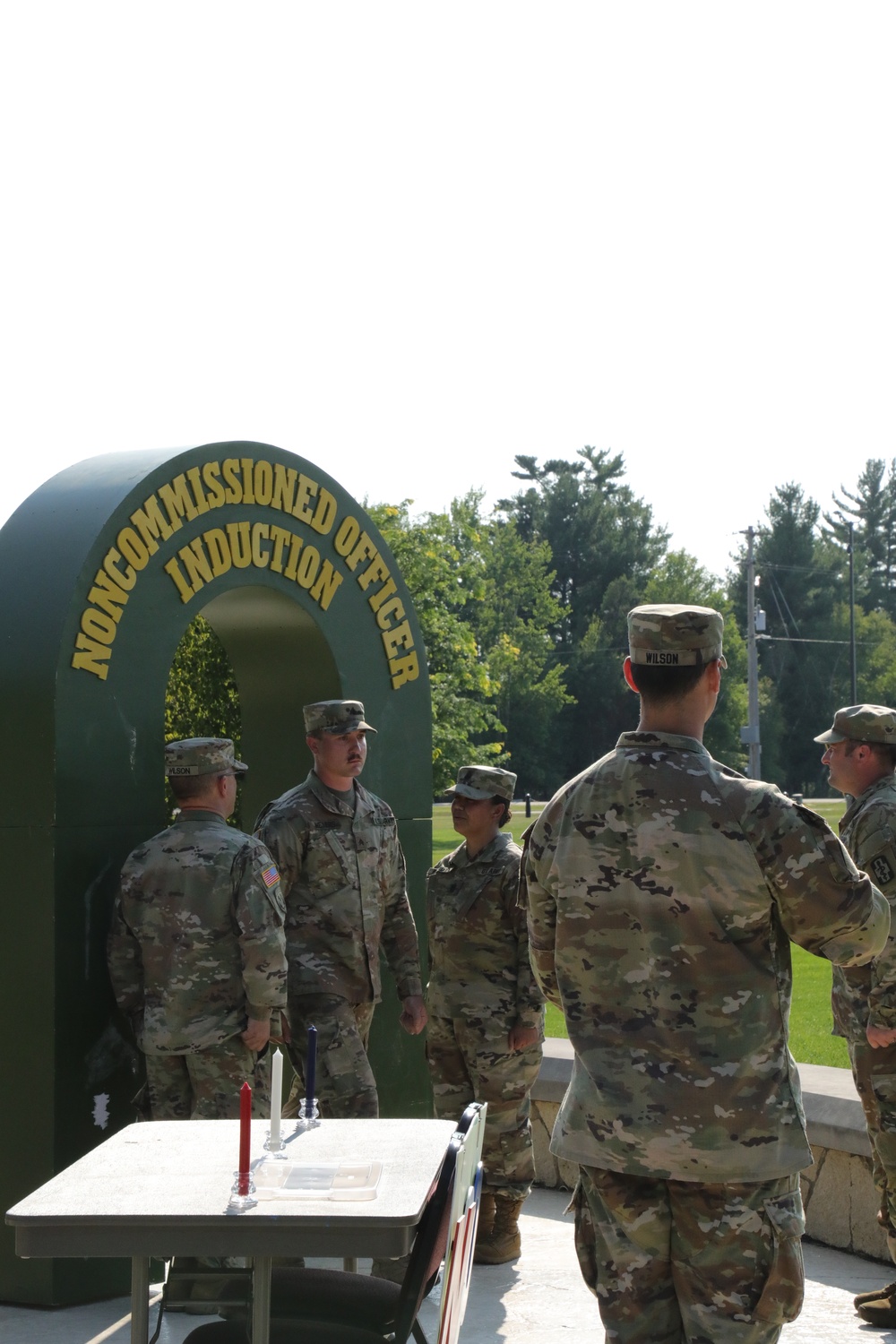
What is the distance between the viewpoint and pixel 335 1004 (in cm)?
598

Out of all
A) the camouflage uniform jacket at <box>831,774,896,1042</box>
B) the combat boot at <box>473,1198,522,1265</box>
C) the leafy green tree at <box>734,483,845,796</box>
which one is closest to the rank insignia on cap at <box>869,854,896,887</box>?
the camouflage uniform jacket at <box>831,774,896,1042</box>

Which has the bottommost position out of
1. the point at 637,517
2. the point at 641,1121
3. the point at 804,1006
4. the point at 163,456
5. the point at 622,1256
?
the point at 804,1006

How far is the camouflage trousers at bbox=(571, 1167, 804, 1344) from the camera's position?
3178 millimetres

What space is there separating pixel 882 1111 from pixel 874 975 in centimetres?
48

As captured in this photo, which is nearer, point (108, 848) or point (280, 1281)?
point (280, 1281)

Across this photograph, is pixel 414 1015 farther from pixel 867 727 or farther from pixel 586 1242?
pixel 586 1242

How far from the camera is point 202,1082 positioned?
18.1 feet

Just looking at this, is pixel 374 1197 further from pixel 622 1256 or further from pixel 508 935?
pixel 508 935

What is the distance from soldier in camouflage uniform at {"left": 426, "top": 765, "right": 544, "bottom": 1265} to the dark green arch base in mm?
1260

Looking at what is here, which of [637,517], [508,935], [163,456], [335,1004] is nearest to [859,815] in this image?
[508,935]

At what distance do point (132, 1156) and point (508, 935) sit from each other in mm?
2622

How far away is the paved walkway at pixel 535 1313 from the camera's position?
5.12m

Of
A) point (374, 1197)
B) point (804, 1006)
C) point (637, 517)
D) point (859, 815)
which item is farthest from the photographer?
point (637, 517)

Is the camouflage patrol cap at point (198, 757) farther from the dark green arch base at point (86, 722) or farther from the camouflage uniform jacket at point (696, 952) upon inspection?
the camouflage uniform jacket at point (696, 952)
